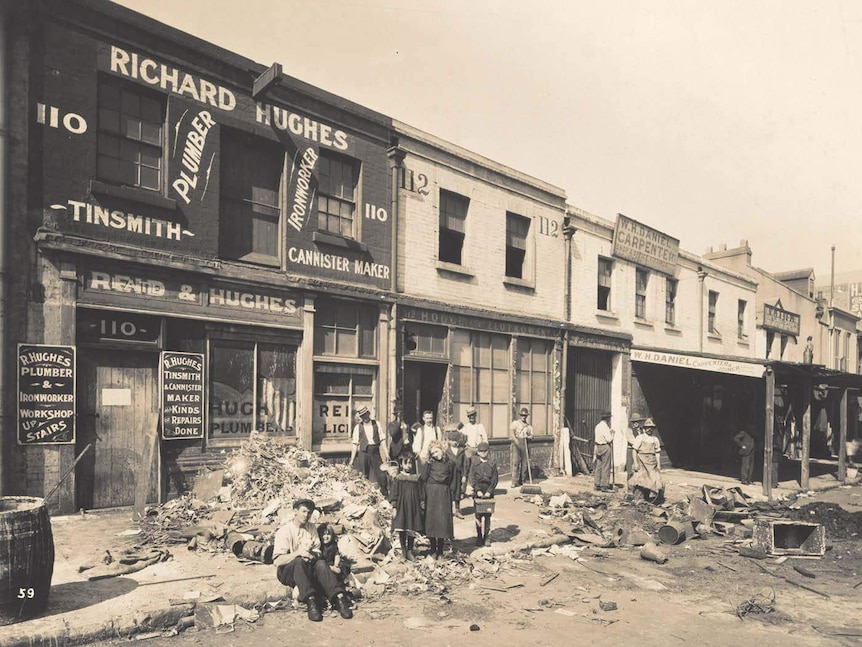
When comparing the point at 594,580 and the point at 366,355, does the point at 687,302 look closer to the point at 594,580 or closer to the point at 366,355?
the point at 366,355

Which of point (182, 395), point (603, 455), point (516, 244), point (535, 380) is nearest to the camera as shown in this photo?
point (182, 395)

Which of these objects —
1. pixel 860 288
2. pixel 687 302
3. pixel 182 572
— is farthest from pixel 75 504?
pixel 860 288

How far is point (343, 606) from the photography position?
21.3 feet

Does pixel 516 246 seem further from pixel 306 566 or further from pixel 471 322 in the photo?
pixel 306 566

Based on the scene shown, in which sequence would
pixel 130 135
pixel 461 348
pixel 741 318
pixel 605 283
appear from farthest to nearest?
pixel 741 318 → pixel 605 283 → pixel 461 348 → pixel 130 135

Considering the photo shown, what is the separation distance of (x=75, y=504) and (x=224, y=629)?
14.8 ft

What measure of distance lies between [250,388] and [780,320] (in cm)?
2809

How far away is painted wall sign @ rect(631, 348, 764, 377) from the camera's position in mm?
16186

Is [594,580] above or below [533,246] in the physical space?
below

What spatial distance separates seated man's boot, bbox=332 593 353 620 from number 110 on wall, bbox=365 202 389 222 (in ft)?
27.8

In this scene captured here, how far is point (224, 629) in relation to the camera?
5977mm

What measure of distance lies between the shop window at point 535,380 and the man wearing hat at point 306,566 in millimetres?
10721

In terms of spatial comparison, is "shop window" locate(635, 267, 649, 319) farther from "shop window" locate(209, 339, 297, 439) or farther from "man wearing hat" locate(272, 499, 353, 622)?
"man wearing hat" locate(272, 499, 353, 622)

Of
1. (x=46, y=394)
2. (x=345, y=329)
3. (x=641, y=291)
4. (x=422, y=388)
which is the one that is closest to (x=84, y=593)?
(x=46, y=394)
